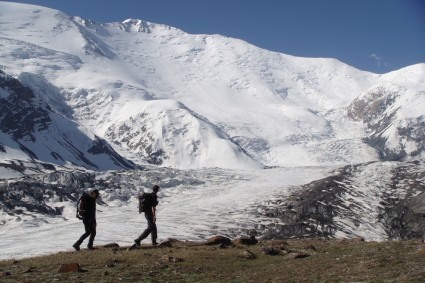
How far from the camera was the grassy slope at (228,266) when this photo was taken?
22562mm

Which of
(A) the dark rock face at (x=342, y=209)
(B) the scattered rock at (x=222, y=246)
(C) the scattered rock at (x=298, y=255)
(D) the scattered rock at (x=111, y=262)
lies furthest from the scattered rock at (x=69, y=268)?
(A) the dark rock face at (x=342, y=209)

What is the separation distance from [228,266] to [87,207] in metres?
8.99

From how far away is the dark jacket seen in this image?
30.8m

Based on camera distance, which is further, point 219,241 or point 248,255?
point 219,241

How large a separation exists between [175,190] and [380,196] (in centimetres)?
6037

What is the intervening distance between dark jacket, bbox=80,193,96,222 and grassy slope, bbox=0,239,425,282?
1875mm

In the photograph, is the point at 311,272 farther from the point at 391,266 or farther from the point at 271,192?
the point at 271,192

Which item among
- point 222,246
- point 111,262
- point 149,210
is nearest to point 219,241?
point 222,246

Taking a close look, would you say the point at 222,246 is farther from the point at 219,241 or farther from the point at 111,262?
the point at 111,262

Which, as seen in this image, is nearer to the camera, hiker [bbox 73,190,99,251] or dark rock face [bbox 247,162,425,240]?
hiker [bbox 73,190,99,251]

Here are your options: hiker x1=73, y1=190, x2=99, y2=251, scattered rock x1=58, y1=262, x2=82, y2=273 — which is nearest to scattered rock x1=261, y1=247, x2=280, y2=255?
hiker x1=73, y1=190, x2=99, y2=251

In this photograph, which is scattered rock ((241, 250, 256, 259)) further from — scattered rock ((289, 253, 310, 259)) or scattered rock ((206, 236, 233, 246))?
scattered rock ((206, 236, 233, 246))

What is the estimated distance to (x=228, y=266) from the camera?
87.4 ft

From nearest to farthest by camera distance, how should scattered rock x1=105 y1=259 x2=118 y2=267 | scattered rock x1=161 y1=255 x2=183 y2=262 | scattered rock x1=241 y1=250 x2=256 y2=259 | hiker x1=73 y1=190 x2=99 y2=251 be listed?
scattered rock x1=105 y1=259 x2=118 y2=267, scattered rock x1=161 y1=255 x2=183 y2=262, scattered rock x1=241 y1=250 x2=256 y2=259, hiker x1=73 y1=190 x2=99 y2=251
